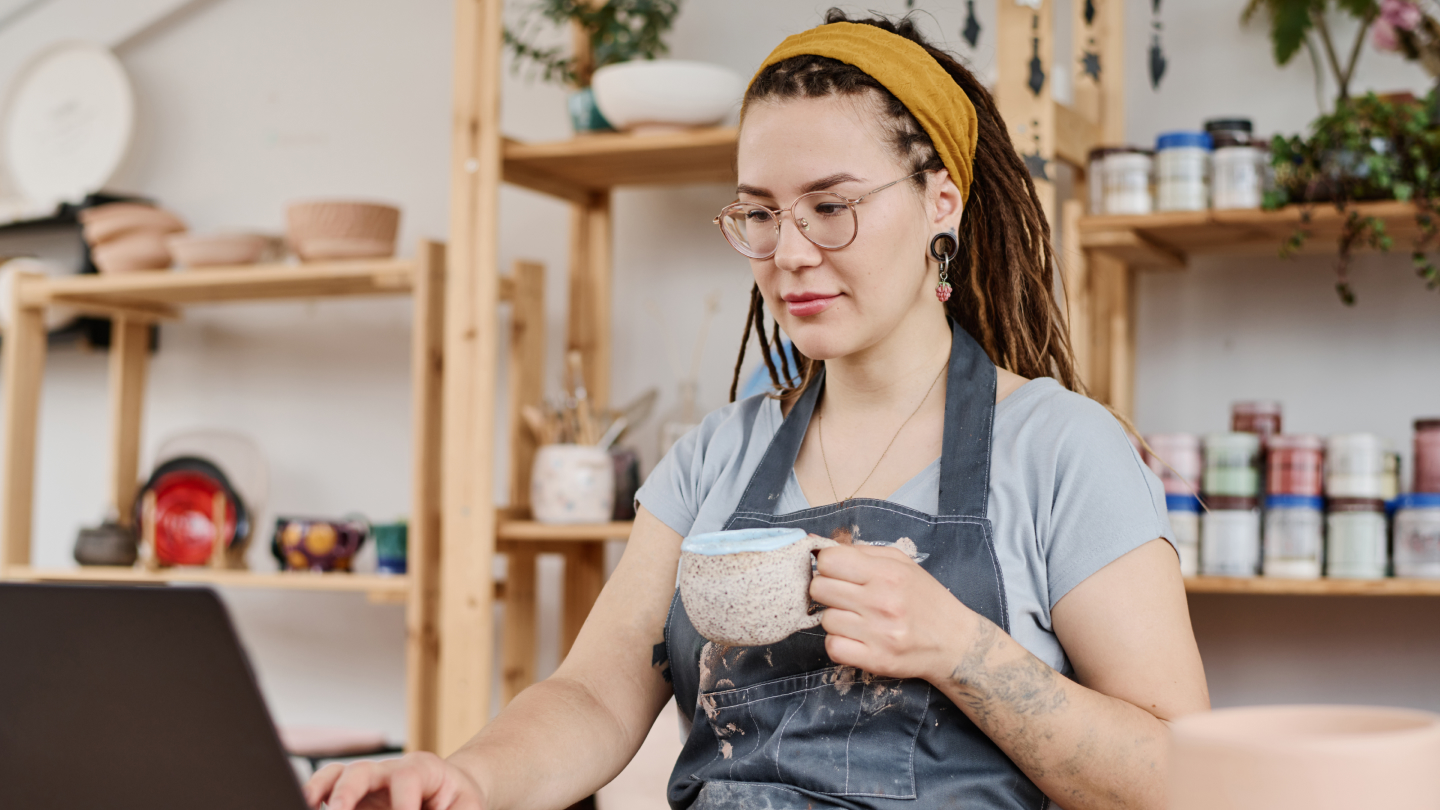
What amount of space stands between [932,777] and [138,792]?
548mm

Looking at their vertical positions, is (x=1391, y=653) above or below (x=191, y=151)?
below

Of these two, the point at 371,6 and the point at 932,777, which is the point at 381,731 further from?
the point at 932,777

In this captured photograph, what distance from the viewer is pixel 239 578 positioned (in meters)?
2.44

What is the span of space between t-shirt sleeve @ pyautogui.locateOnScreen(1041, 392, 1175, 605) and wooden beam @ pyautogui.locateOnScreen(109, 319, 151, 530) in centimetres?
243

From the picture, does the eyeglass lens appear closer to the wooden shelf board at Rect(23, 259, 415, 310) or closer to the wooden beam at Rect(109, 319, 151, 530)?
the wooden shelf board at Rect(23, 259, 415, 310)

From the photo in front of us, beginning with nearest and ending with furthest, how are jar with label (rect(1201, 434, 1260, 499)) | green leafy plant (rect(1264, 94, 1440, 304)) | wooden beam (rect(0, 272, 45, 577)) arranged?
green leafy plant (rect(1264, 94, 1440, 304)), jar with label (rect(1201, 434, 1260, 499)), wooden beam (rect(0, 272, 45, 577))

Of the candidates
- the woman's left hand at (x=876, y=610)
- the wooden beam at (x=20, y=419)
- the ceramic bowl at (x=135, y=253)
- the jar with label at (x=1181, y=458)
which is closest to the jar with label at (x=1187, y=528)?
the jar with label at (x=1181, y=458)

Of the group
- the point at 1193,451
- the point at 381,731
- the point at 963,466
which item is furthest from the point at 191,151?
the point at 963,466

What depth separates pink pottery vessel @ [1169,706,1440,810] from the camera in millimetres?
435

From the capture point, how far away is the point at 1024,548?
979mm

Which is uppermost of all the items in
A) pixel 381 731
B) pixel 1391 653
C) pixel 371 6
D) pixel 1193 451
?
pixel 371 6

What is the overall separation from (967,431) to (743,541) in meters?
0.33

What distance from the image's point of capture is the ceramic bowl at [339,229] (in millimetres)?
2396

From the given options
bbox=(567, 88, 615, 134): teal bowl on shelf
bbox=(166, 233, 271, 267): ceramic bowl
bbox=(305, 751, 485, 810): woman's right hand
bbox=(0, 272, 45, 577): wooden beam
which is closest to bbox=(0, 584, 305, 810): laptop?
bbox=(305, 751, 485, 810): woman's right hand
